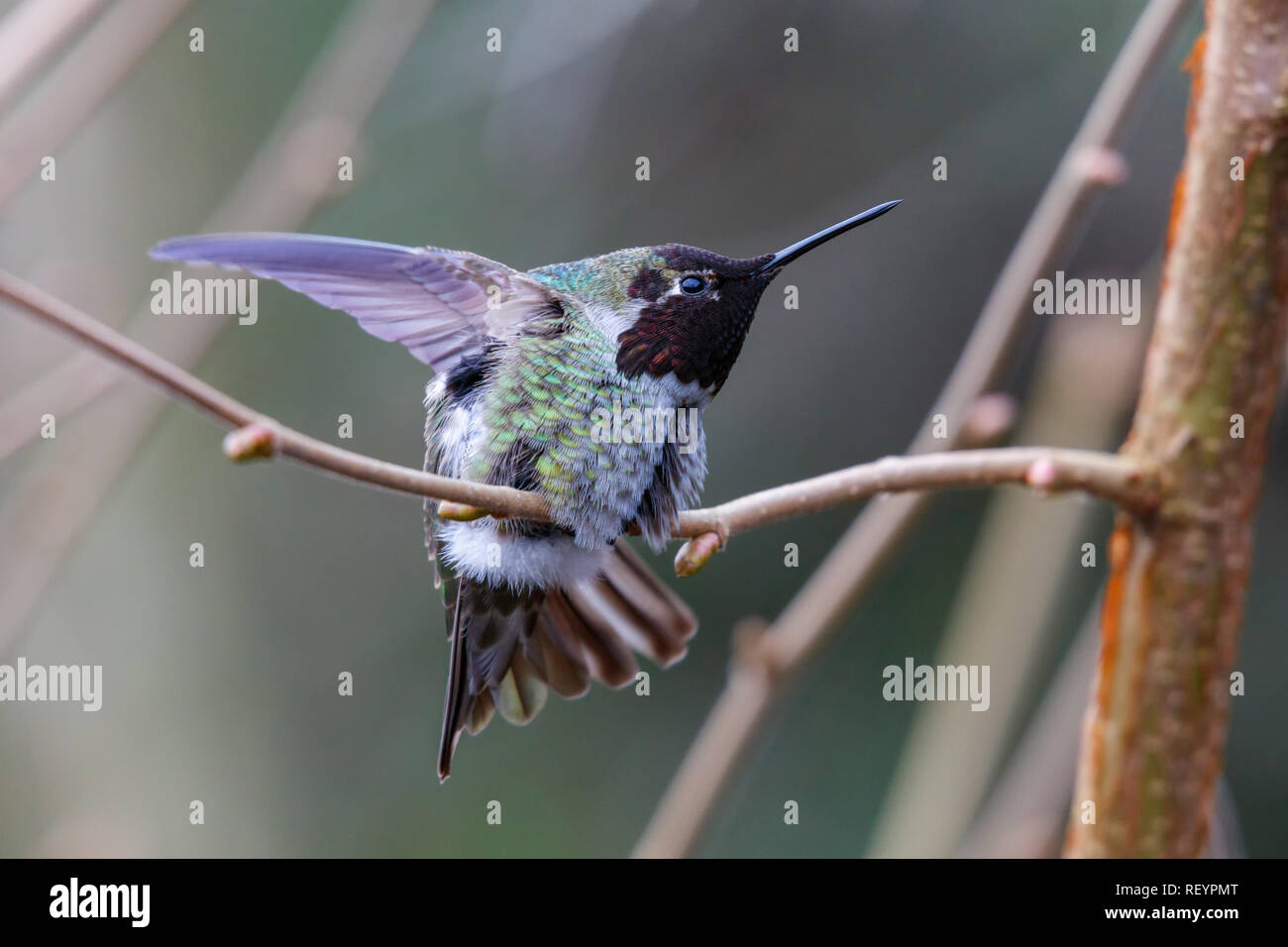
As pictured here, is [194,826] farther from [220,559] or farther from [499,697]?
[499,697]

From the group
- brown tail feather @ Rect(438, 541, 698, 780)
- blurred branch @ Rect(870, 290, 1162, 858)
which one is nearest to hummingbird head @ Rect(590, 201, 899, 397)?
brown tail feather @ Rect(438, 541, 698, 780)

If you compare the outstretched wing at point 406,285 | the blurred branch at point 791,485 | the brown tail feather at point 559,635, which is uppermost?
the outstretched wing at point 406,285

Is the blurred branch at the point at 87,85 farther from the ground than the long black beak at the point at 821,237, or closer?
farther from the ground

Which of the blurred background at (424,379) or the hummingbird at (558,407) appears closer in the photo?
the hummingbird at (558,407)

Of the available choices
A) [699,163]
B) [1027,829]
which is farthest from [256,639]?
[1027,829]

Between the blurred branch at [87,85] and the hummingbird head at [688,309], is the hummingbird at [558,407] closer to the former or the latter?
the hummingbird head at [688,309]

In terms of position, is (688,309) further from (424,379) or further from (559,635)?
(424,379)

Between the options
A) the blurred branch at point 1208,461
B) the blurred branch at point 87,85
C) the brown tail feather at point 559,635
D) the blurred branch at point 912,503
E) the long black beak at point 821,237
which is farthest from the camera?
the brown tail feather at point 559,635

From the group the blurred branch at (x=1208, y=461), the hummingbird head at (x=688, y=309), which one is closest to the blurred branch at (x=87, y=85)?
the hummingbird head at (x=688, y=309)
